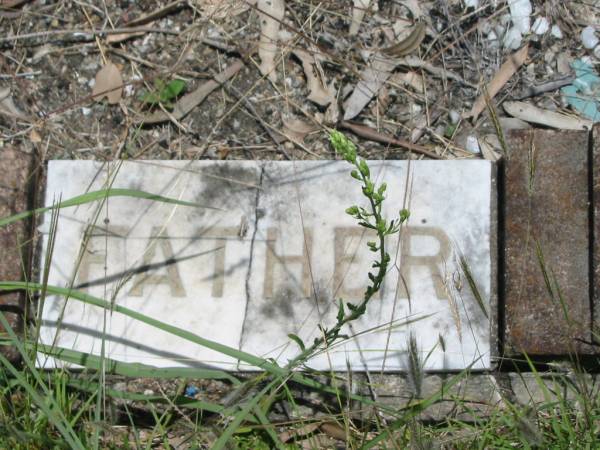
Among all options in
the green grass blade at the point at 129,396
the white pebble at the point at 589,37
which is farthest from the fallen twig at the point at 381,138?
the green grass blade at the point at 129,396

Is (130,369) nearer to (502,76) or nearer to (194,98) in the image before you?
(194,98)

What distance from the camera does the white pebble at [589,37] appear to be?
7.99 ft

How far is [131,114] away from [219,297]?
71 centimetres

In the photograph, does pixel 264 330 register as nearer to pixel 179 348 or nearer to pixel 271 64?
pixel 179 348

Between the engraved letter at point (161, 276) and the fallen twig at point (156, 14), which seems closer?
the engraved letter at point (161, 276)

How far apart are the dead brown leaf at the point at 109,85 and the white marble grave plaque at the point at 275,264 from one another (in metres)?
0.32

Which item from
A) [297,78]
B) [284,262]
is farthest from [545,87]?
[284,262]

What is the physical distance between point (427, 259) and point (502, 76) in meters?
0.70

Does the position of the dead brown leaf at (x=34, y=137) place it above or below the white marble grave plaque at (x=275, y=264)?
above

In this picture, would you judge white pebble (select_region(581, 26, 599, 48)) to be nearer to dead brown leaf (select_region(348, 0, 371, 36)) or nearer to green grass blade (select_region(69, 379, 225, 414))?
dead brown leaf (select_region(348, 0, 371, 36))

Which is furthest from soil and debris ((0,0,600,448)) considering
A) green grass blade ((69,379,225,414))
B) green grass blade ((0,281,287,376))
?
green grass blade ((69,379,225,414))

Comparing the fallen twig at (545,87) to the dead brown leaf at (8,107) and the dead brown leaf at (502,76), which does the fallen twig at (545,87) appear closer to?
the dead brown leaf at (502,76)

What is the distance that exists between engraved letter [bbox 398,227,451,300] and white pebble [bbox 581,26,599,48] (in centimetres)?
85

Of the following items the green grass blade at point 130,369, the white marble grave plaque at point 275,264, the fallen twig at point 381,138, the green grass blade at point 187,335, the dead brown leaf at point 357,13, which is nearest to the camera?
the green grass blade at point 187,335
